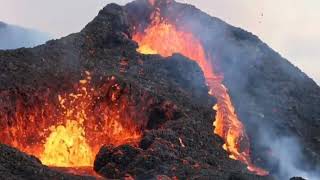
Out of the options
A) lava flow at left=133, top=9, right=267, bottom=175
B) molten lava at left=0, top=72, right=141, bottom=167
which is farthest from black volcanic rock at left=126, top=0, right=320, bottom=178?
molten lava at left=0, top=72, right=141, bottom=167

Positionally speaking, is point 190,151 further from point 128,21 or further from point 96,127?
point 128,21

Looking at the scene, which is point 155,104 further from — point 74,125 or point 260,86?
point 260,86

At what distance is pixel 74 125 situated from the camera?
49500 millimetres

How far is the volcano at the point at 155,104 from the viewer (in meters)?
43.1

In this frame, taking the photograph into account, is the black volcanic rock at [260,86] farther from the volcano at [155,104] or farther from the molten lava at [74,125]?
the molten lava at [74,125]

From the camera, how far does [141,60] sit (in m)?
58.9

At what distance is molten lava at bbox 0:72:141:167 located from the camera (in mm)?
46406

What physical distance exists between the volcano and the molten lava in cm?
9

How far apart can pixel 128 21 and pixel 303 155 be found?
82.2 ft

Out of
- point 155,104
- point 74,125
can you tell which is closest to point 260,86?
point 155,104

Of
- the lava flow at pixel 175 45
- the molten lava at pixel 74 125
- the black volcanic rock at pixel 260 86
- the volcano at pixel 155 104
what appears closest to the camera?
the volcano at pixel 155 104

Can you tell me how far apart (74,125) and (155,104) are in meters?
7.15

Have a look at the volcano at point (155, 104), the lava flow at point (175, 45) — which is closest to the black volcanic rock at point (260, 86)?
the volcano at point (155, 104)

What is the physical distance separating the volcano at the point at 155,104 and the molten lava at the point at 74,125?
87 mm
